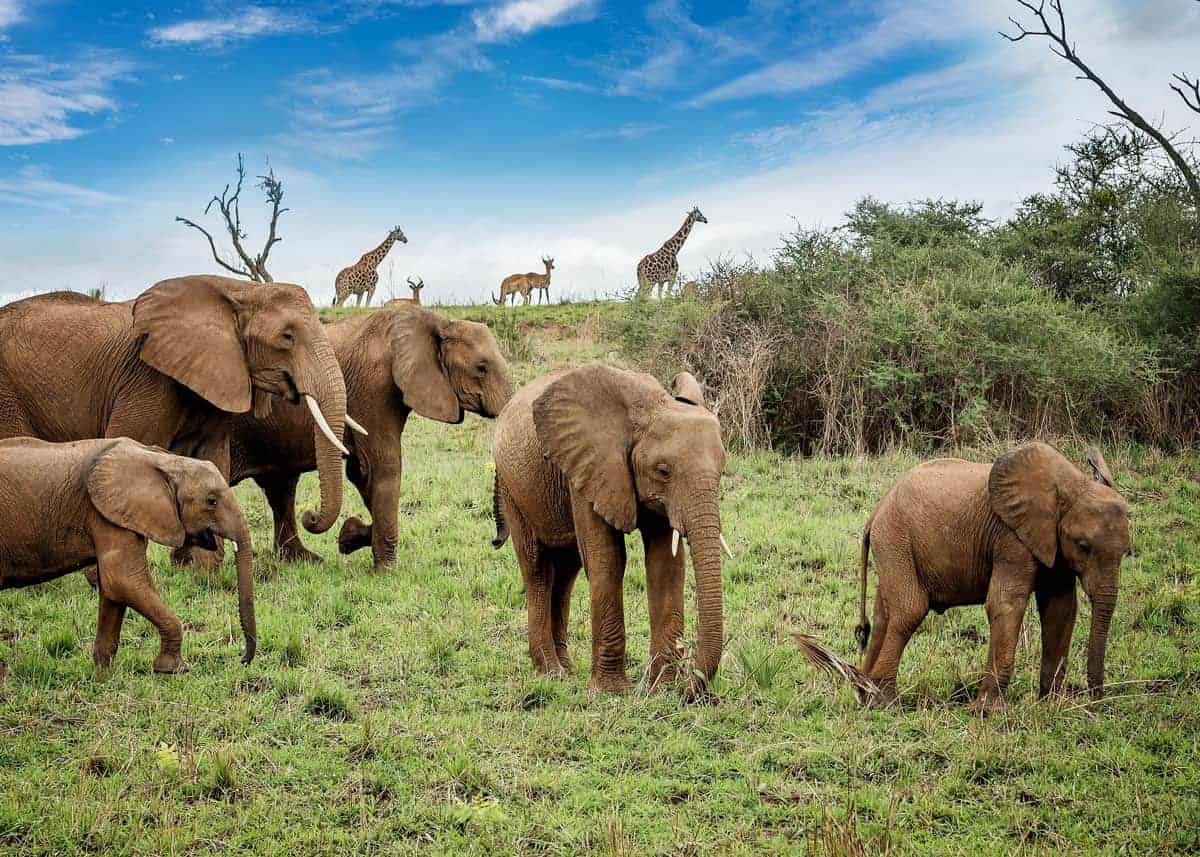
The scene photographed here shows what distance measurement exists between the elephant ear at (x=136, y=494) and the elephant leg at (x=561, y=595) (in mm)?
2571

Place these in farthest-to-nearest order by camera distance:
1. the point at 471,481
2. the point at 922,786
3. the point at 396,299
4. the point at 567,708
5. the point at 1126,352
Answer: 1. the point at 396,299
2. the point at 1126,352
3. the point at 471,481
4. the point at 567,708
5. the point at 922,786

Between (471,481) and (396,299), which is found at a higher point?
(396,299)

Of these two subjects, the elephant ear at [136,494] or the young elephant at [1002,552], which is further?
the elephant ear at [136,494]

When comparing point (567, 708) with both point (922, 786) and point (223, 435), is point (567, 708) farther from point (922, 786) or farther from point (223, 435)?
point (223, 435)

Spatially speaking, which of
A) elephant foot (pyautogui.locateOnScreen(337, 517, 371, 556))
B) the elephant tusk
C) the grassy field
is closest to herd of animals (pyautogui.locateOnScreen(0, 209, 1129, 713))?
the grassy field

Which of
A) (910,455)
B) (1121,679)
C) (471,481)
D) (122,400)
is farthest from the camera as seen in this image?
(910,455)

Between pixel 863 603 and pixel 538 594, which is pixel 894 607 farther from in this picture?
pixel 538 594

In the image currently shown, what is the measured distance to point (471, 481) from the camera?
14.8 meters

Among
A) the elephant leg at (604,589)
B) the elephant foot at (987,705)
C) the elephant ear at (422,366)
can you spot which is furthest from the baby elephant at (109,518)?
the elephant foot at (987,705)

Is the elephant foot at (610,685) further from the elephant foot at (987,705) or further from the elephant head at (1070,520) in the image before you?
the elephant head at (1070,520)

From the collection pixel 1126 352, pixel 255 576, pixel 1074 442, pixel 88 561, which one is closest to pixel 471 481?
pixel 255 576

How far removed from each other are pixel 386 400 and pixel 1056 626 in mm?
6491

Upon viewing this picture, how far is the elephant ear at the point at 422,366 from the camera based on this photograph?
10.6 meters

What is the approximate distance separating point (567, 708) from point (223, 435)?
5015mm
